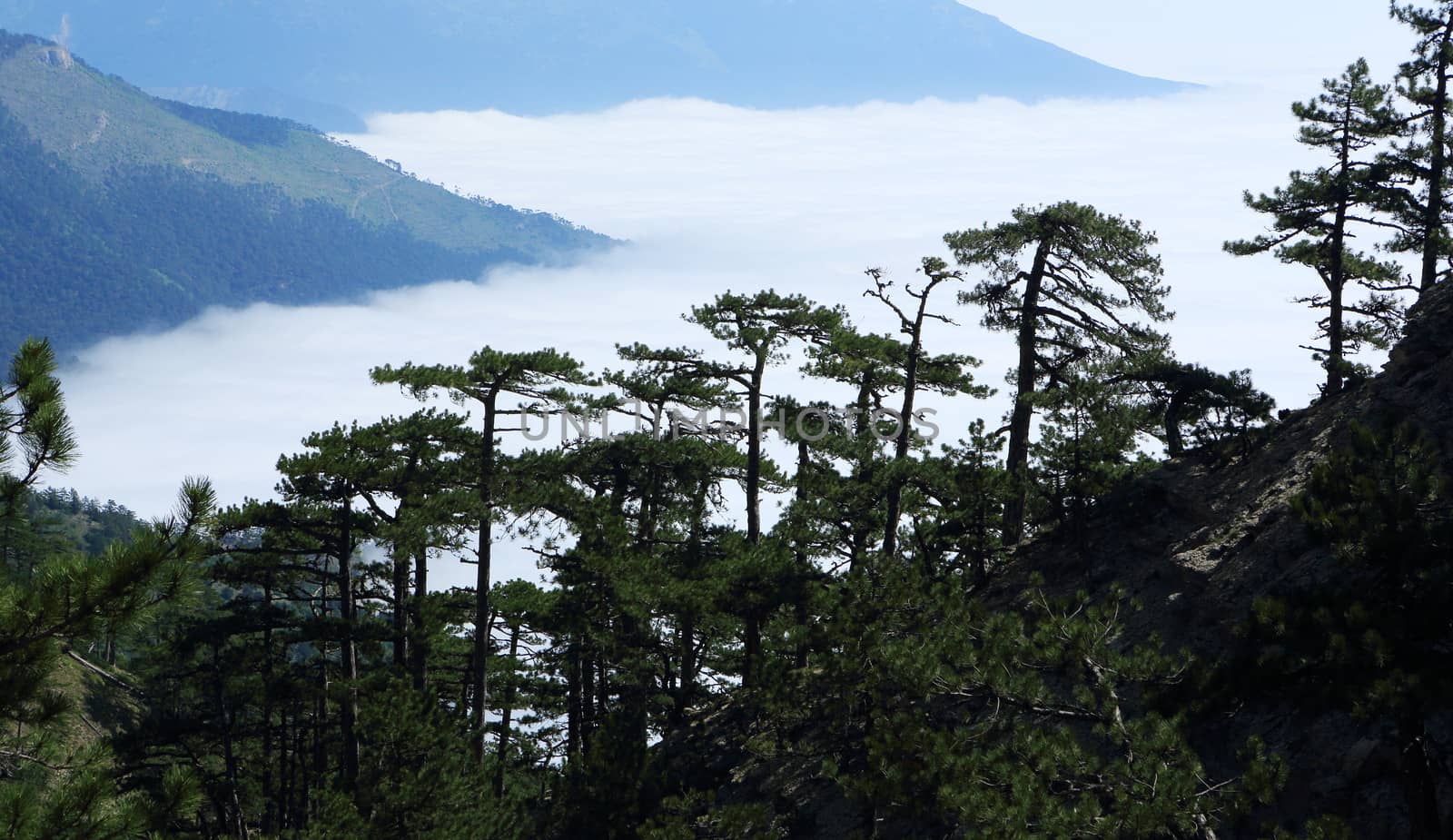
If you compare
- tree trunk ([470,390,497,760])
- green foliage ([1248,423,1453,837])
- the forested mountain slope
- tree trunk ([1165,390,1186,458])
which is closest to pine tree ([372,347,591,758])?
tree trunk ([470,390,497,760])

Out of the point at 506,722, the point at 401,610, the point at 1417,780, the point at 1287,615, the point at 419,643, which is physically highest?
the point at 1287,615

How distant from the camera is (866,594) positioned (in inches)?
717

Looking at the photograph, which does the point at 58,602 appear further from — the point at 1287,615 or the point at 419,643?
the point at 419,643

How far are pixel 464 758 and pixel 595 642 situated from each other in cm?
517

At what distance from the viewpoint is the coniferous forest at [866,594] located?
10633 mm

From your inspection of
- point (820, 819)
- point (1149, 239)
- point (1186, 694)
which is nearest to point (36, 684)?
point (1186, 694)

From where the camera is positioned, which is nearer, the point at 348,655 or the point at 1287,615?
the point at 1287,615

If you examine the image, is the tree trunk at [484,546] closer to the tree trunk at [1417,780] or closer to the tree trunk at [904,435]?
the tree trunk at [904,435]

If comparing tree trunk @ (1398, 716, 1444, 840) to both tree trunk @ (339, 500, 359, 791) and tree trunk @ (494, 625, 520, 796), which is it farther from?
tree trunk @ (339, 500, 359, 791)

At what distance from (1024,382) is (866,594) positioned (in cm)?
1034

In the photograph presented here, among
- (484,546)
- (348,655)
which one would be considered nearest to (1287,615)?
(484,546)

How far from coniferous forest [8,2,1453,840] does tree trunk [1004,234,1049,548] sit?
0.36 feet

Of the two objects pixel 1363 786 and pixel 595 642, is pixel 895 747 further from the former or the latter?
pixel 595 642

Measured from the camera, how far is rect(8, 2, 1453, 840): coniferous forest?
10.6m
